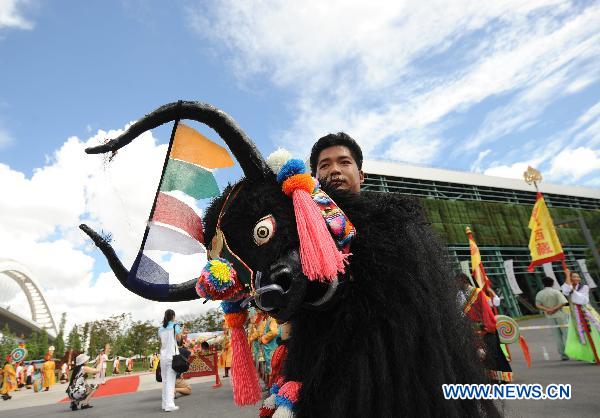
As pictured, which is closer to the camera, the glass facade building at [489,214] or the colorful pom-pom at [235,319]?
the colorful pom-pom at [235,319]

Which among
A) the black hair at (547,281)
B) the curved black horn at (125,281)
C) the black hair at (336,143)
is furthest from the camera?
the black hair at (547,281)

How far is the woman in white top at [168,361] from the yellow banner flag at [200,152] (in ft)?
A: 21.3

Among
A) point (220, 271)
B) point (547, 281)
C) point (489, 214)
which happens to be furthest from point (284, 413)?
point (489, 214)

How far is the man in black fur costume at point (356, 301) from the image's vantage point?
1.22 m

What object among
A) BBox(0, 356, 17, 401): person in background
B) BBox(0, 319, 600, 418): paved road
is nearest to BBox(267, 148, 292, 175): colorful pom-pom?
BBox(0, 319, 600, 418): paved road

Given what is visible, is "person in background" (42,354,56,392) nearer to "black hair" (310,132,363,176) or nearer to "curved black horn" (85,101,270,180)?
"black hair" (310,132,363,176)

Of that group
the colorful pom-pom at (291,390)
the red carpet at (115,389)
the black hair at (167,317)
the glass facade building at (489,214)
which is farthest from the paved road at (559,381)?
the glass facade building at (489,214)

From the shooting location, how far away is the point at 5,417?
833 centimetres

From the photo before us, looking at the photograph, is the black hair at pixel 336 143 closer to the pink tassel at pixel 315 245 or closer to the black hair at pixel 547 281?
the pink tassel at pixel 315 245

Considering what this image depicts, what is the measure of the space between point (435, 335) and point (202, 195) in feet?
3.39

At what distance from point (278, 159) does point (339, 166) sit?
620 millimetres

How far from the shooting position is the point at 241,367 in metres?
1.55

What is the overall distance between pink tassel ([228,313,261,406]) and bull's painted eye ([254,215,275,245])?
0.47m

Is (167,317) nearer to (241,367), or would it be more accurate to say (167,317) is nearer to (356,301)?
(241,367)
